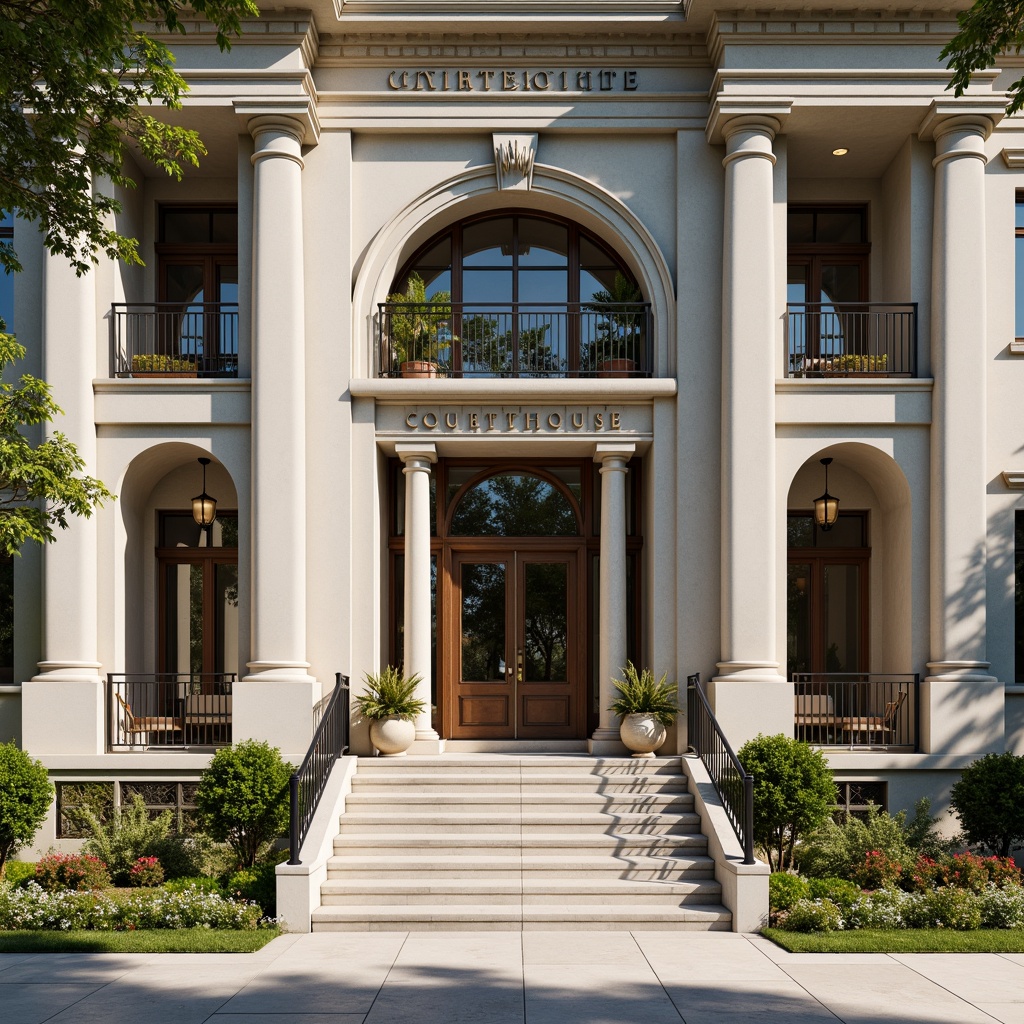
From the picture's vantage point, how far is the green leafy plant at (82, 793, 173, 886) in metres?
12.6

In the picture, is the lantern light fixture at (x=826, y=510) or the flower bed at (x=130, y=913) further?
the lantern light fixture at (x=826, y=510)

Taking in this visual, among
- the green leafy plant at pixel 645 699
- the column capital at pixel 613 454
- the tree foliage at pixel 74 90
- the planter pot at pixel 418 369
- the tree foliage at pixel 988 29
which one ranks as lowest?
the green leafy plant at pixel 645 699

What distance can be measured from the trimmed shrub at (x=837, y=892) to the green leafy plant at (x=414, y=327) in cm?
846

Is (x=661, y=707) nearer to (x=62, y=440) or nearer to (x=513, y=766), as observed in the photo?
(x=513, y=766)

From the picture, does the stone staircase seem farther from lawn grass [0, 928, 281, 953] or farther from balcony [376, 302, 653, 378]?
balcony [376, 302, 653, 378]

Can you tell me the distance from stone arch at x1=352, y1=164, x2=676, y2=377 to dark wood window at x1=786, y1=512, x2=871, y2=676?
11.7 ft

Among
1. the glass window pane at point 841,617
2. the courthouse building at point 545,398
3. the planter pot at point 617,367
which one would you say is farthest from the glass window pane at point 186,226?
the glass window pane at point 841,617

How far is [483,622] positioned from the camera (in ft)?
52.4

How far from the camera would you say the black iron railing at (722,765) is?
432 inches

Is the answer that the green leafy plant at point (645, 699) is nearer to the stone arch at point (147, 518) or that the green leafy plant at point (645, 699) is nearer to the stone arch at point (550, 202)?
the stone arch at point (550, 202)

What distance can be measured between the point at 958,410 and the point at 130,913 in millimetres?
11720

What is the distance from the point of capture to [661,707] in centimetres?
1398

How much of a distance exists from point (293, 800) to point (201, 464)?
6763 mm

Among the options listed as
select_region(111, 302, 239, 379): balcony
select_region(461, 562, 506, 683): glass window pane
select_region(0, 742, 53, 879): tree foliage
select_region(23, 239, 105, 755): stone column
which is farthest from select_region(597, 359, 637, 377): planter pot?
select_region(0, 742, 53, 879): tree foliage
